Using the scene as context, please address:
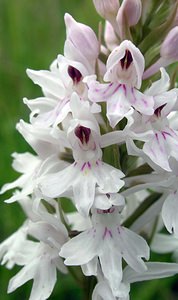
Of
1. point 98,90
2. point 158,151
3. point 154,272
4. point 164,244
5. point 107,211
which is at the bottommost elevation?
point 164,244

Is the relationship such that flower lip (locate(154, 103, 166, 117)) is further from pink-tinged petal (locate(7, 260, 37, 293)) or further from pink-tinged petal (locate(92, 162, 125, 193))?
pink-tinged petal (locate(7, 260, 37, 293))

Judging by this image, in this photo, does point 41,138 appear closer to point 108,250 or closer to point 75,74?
point 75,74

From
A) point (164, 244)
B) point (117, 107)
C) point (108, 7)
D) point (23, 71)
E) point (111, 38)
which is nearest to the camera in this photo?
point (117, 107)

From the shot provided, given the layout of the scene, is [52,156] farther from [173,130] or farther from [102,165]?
[173,130]


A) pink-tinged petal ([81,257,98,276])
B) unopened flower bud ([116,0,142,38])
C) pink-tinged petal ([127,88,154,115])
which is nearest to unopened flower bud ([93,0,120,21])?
unopened flower bud ([116,0,142,38])

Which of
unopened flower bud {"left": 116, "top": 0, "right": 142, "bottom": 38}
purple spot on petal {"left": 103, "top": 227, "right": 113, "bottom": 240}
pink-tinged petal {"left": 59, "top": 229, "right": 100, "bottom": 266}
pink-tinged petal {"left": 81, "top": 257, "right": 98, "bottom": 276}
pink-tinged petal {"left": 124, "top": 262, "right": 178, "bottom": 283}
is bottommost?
pink-tinged petal {"left": 124, "top": 262, "right": 178, "bottom": 283}

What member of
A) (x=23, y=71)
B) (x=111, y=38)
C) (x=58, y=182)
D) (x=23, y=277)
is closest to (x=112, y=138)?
(x=58, y=182)
